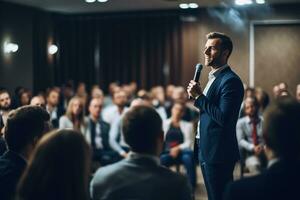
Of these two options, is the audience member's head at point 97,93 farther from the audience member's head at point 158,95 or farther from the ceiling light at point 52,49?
the ceiling light at point 52,49

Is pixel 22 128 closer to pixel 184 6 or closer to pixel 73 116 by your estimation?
pixel 73 116

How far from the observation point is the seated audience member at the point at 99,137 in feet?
20.2

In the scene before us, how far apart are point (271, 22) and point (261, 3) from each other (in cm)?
47

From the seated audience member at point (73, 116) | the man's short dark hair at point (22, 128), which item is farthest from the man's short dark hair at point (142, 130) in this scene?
the seated audience member at point (73, 116)

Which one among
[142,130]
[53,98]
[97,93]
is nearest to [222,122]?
[142,130]

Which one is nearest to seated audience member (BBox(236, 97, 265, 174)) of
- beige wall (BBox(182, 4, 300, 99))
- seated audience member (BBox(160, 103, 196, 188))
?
seated audience member (BBox(160, 103, 196, 188))

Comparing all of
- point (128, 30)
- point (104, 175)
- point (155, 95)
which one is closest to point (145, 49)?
point (128, 30)

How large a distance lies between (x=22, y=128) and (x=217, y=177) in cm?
126

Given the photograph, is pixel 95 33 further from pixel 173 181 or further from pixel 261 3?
pixel 173 181

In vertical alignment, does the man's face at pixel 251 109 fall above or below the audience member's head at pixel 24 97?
below

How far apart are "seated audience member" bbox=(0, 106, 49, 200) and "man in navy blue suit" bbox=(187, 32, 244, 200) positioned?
1013 millimetres

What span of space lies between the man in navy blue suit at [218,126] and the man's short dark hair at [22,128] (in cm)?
102

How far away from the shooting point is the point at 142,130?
6.39ft

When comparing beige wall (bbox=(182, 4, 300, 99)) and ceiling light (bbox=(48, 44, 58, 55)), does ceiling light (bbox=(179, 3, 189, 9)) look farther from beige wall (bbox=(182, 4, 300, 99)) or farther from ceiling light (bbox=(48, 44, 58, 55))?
ceiling light (bbox=(48, 44, 58, 55))
